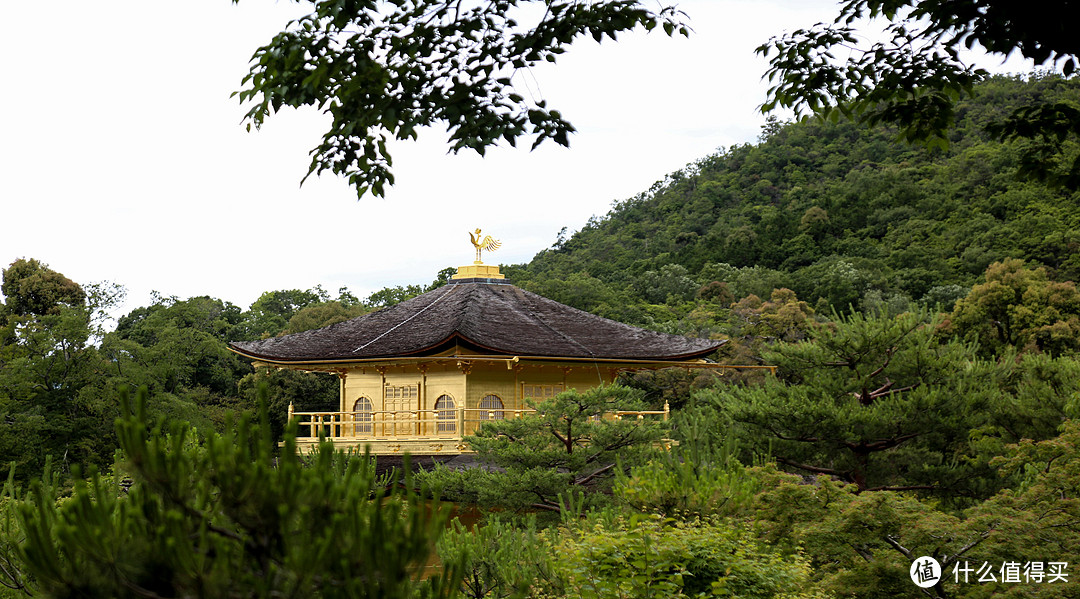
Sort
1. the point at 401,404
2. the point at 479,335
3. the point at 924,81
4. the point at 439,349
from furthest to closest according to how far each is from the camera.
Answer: the point at 401,404
the point at 479,335
the point at 439,349
the point at 924,81

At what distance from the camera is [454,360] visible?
19172 millimetres

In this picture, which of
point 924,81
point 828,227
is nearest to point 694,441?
point 924,81

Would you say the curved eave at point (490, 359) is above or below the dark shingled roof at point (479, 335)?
below

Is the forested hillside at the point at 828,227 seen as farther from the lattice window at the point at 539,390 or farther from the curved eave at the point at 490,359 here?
the lattice window at the point at 539,390

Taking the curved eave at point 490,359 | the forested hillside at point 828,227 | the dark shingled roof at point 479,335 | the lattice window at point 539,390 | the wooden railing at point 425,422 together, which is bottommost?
the wooden railing at point 425,422

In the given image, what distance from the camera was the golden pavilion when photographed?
18484 mm

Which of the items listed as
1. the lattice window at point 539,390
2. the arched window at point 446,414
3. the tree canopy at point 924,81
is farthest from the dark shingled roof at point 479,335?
the tree canopy at point 924,81

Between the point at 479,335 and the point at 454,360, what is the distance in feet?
2.74

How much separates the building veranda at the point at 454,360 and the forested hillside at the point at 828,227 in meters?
15.1

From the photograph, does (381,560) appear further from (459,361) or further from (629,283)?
(629,283)

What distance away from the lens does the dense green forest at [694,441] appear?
135 inches

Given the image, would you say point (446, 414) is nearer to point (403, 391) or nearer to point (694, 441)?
point (403, 391)

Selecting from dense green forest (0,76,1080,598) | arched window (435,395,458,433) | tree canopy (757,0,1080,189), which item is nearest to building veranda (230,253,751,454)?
arched window (435,395,458,433)

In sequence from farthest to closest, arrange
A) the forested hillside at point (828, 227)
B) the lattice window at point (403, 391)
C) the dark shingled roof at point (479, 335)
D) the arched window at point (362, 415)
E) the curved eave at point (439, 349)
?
the forested hillside at point (828, 227), the arched window at point (362, 415), the lattice window at point (403, 391), the dark shingled roof at point (479, 335), the curved eave at point (439, 349)
